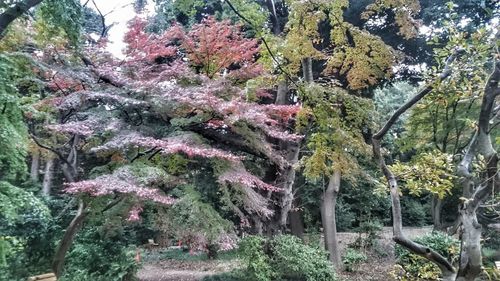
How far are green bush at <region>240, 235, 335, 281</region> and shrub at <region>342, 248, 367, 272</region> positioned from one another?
9.98ft

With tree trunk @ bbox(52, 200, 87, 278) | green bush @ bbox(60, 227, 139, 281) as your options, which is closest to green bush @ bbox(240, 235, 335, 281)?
green bush @ bbox(60, 227, 139, 281)

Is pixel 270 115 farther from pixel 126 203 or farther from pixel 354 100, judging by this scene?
pixel 126 203

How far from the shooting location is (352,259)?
10602 mm

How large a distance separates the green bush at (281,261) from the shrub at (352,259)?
9.98ft

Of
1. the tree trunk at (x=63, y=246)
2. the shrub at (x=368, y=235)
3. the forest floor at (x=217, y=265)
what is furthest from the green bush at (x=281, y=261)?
the shrub at (x=368, y=235)

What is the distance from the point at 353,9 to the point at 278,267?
6.90 m

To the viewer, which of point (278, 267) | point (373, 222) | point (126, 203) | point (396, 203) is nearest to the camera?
point (396, 203)

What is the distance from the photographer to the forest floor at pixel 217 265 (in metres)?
8.96

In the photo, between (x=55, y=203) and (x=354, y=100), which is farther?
(x=55, y=203)

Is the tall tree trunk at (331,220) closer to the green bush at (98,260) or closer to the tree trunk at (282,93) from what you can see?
the tree trunk at (282,93)

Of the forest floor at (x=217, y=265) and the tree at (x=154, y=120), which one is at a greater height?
the tree at (x=154, y=120)

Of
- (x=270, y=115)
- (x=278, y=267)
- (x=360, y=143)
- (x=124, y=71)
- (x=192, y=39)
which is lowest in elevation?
(x=278, y=267)

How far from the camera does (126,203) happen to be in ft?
21.3

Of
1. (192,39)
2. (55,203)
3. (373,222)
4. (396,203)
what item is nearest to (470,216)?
(396,203)
